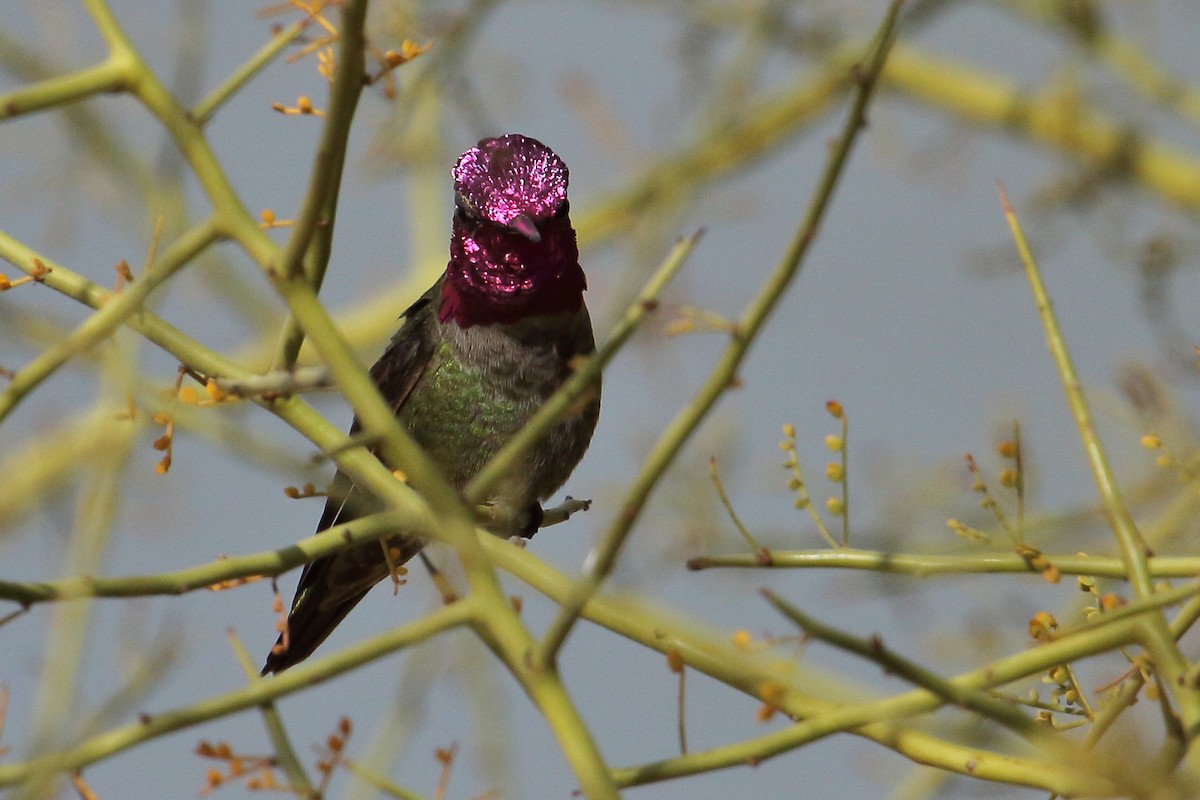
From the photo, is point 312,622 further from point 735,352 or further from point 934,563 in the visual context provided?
point 735,352

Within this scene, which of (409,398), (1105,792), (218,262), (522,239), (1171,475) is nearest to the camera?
(1105,792)

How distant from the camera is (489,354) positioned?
1.50m

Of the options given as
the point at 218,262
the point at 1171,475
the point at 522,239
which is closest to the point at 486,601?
the point at 522,239

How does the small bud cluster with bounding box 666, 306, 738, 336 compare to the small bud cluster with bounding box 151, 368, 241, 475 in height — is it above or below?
below

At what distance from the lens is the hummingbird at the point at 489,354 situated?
1.27 m

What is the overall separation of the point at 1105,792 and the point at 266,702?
1.22 feet

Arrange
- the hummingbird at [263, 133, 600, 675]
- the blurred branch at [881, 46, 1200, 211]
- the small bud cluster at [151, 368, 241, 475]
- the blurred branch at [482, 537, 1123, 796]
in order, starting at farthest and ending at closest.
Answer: the blurred branch at [881, 46, 1200, 211]
the hummingbird at [263, 133, 600, 675]
the small bud cluster at [151, 368, 241, 475]
the blurred branch at [482, 537, 1123, 796]

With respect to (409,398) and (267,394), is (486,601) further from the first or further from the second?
(409,398)

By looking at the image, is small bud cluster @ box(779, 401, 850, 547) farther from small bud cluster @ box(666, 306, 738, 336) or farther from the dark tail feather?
the dark tail feather

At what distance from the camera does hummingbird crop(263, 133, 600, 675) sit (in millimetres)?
1274

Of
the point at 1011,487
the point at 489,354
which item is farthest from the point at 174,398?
the point at 489,354

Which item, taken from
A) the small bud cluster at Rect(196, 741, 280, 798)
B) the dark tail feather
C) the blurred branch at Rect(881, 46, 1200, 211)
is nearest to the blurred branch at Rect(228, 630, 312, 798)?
the small bud cluster at Rect(196, 741, 280, 798)

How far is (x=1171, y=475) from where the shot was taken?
174 cm

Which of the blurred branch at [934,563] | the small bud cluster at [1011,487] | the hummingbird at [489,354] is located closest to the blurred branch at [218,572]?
the blurred branch at [934,563]
